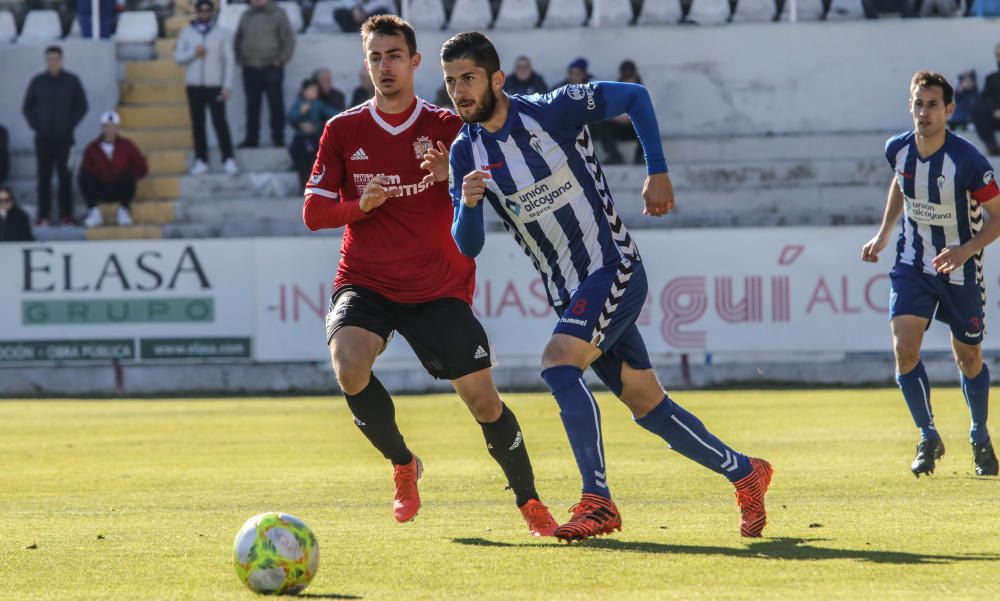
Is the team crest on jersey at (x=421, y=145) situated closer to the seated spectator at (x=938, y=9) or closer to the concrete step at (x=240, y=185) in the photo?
the concrete step at (x=240, y=185)

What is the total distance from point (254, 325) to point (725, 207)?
21.9 feet

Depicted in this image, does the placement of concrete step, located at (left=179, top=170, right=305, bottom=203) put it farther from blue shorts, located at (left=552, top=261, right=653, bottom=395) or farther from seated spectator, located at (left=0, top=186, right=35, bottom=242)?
blue shorts, located at (left=552, top=261, right=653, bottom=395)

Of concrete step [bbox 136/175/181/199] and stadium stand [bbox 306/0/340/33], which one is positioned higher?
stadium stand [bbox 306/0/340/33]

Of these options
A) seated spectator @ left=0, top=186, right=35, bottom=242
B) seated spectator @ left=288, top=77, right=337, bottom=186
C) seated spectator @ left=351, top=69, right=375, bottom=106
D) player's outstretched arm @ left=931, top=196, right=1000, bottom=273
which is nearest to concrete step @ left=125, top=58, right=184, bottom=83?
seated spectator @ left=288, top=77, right=337, bottom=186

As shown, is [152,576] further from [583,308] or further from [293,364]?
[293,364]

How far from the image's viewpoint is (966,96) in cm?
2245

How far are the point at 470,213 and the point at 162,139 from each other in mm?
18605

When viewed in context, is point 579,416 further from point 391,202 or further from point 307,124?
point 307,124

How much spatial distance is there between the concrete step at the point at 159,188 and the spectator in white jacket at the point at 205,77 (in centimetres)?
32

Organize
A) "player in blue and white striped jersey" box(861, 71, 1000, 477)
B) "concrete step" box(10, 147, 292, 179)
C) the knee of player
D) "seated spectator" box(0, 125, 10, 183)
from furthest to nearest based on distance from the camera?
"concrete step" box(10, 147, 292, 179)
"seated spectator" box(0, 125, 10, 183)
"player in blue and white striped jersey" box(861, 71, 1000, 477)
the knee of player

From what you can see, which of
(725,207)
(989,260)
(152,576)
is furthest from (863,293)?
(152,576)

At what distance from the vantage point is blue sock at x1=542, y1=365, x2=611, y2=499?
666cm

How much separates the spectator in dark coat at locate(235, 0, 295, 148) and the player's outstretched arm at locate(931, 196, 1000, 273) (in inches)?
588

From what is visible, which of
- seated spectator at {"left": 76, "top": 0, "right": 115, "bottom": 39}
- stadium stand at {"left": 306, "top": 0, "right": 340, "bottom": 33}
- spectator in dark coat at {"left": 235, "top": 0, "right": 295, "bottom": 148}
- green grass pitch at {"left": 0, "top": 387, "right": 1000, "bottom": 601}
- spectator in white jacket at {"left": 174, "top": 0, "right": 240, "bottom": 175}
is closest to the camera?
green grass pitch at {"left": 0, "top": 387, "right": 1000, "bottom": 601}
